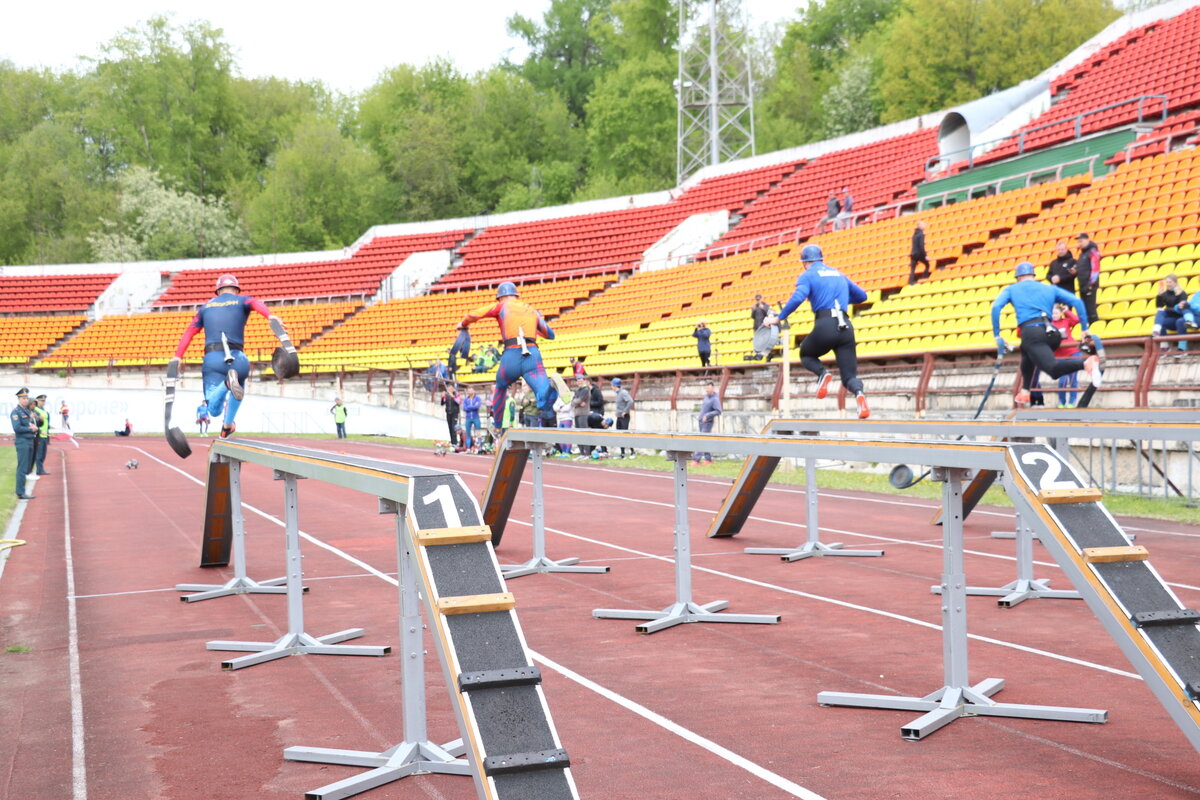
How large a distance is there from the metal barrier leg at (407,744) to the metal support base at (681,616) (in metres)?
3.02

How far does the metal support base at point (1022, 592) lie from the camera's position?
8.85m

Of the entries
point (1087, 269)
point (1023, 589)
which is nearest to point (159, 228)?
point (1087, 269)

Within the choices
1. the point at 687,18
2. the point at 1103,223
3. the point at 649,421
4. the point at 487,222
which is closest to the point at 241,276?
the point at 487,222

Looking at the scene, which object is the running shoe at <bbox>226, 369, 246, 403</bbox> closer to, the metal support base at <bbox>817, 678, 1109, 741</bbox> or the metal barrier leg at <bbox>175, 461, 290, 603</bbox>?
the metal barrier leg at <bbox>175, 461, 290, 603</bbox>

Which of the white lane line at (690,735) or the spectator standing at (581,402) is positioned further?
the spectator standing at (581,402)

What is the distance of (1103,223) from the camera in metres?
23.6

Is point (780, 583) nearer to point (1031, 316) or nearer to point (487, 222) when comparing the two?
point (1031, 316)

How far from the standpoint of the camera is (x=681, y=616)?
28.0ft

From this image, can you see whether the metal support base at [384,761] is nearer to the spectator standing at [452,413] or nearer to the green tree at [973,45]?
the spectator standing at [452,413]

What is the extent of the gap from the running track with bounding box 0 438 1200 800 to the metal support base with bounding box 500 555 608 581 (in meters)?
0.21

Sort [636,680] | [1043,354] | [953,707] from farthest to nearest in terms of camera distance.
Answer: [1043,354] < [636,680] < [953,707]

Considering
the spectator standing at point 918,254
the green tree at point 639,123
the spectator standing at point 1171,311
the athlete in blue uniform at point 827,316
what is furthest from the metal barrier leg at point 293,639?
the green tree at point 639,123

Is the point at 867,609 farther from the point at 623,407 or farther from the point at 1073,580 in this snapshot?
the point at 623,407

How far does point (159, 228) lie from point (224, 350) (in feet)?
230
